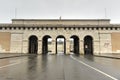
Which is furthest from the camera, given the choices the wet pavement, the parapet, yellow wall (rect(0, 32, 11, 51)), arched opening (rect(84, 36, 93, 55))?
arched opening (rect(84, 36, 93, 55))

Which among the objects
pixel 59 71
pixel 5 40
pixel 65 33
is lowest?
pixel 59 71

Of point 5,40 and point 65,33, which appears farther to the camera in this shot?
point 65,33

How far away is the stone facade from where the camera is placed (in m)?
53.8

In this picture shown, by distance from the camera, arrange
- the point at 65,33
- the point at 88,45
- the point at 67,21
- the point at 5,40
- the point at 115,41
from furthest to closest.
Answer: the point at 88,45
the point at 67,21
the point at 65,33
the point at 5,40
the point at 115,41

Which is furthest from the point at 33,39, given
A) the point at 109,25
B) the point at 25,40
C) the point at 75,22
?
the point at 109,25

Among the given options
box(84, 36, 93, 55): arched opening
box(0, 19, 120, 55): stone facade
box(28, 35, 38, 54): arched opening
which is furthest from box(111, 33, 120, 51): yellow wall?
box(28, 35, 38, 54): arched opening

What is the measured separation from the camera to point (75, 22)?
5594 centimetres

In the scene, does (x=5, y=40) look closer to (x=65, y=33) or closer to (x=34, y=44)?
(x=34, y=44)

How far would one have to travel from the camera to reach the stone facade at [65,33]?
176 ft

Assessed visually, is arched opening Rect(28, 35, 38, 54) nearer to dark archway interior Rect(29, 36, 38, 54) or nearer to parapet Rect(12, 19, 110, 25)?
dark archway interior Rect(29, 36, 38, 54)

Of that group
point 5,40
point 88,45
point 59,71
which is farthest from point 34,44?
point 59,71

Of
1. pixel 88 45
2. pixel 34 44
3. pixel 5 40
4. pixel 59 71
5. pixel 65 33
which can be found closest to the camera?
pixel 59 71

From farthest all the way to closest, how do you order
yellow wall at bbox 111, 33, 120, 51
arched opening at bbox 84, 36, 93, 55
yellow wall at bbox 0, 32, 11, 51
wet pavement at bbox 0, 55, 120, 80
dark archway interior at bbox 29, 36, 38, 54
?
1. dark archway interior at bbox 29, 36, 38, 54
2. arched opening at bbox 84, 36, 93, 55
3. yellow wall at bbox 0, 32, 11, 51
4. yellow wall at bbox 111, 33, 120, 51
5. wet pavement at bbox 0, 55, 120, 80

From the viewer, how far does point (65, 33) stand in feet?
181
